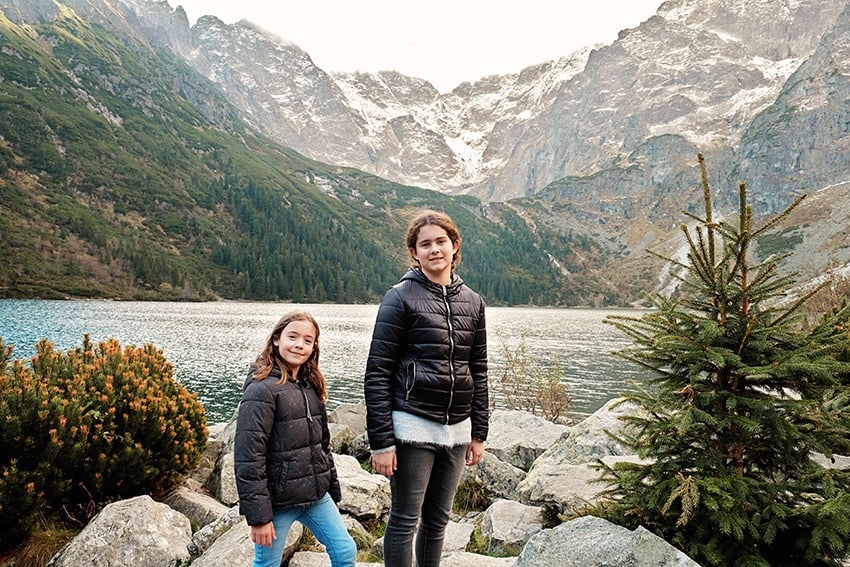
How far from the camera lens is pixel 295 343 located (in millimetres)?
4441

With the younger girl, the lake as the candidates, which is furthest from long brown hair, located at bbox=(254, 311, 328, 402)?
the lake

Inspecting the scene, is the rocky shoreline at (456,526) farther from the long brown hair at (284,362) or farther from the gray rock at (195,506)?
the long brown hair at (284,362)

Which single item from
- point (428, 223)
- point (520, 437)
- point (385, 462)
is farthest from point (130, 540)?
point (520, 437)

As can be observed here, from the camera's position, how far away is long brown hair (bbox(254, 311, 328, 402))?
4336 millimetres

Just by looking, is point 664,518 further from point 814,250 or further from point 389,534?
point 814,250

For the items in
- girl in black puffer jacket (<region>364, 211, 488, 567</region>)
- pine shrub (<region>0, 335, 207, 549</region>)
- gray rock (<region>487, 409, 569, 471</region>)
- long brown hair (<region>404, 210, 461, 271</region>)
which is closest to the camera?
girl in black puffer jacket (<region>364, 211, 488, 567</region>)

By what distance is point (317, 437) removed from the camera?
14.5 ft

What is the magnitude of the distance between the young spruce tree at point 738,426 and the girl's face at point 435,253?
1956mm

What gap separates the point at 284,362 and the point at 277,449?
735mm

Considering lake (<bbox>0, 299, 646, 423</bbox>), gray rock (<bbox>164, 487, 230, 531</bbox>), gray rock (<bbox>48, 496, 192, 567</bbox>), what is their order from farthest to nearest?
lake (<bbox>0, 299, 646, 423</bbox>), gray rock (<bbox>164, 487, 230, 531</bbox>), gray rock (<bbox>48, 496, 192, 567</bbox>)

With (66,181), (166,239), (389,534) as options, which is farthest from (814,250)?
(66,181)

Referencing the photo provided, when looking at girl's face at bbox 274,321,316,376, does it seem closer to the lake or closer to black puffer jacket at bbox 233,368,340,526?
black puffer jacket at bbox 233,368,340,526

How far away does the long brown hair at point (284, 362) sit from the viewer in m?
4.34

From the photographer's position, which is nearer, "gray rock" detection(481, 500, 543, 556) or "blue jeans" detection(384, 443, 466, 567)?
"blue jeans" detection(384, 443, 466, 567)
